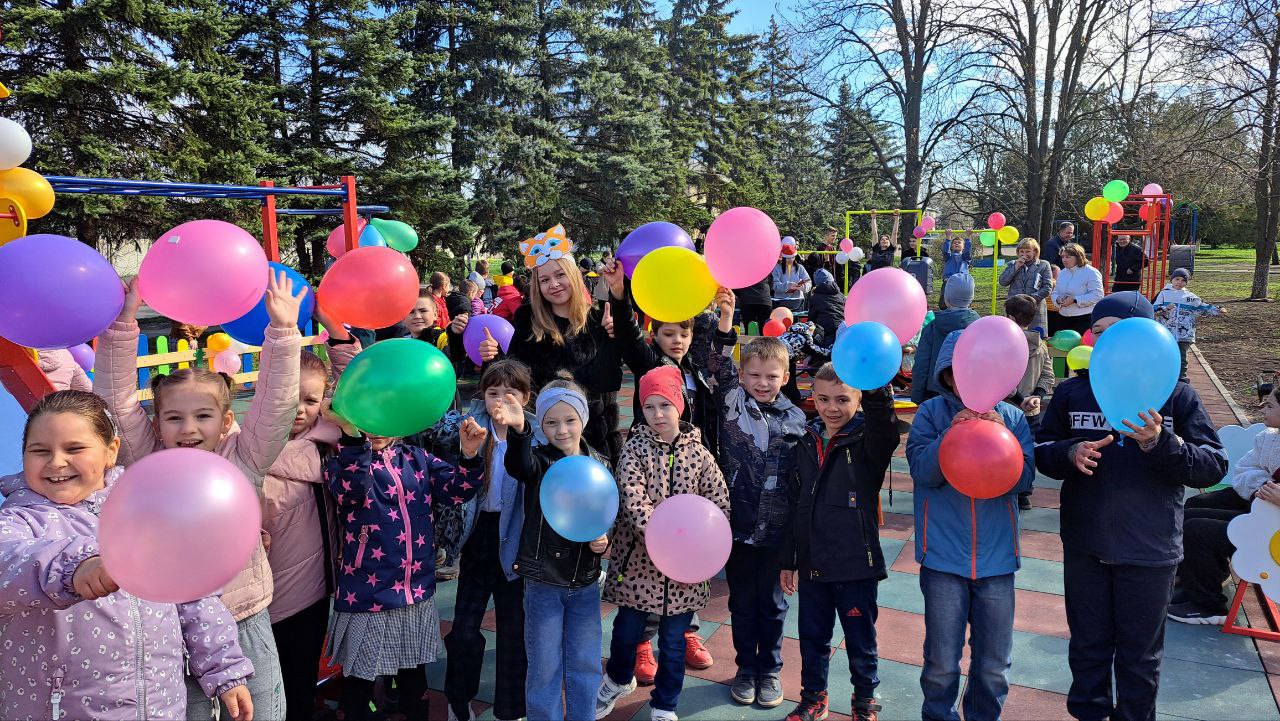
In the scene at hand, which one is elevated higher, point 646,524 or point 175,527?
point 175,527

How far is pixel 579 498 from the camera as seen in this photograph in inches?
104

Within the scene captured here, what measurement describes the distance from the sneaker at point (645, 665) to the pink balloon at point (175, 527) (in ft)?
6.89

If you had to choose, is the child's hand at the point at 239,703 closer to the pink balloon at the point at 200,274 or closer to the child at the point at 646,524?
the pink balloon at the point at 200,274

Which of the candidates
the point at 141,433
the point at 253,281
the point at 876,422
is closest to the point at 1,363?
the point at 141,433

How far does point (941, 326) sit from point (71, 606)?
5328 millimetres

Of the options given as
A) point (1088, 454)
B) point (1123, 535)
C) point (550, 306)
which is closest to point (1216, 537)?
point (1123, 535)

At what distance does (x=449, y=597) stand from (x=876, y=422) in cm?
272

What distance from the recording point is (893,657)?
12.0 feet

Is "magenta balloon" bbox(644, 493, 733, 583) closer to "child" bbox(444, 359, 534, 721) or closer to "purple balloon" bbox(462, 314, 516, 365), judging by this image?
"child" bbox(444, 359, 534, 721)

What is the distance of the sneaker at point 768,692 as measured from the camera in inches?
128

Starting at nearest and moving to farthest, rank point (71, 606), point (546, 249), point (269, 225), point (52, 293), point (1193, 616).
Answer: point (71, 606), point (52, 293), point (546, 249), point (1193, 616), point (269, 225)

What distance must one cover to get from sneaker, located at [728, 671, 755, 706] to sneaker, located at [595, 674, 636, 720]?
0.45 metres

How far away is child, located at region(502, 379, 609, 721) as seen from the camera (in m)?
2.89

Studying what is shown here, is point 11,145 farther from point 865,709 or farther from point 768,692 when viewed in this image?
point 865,709
